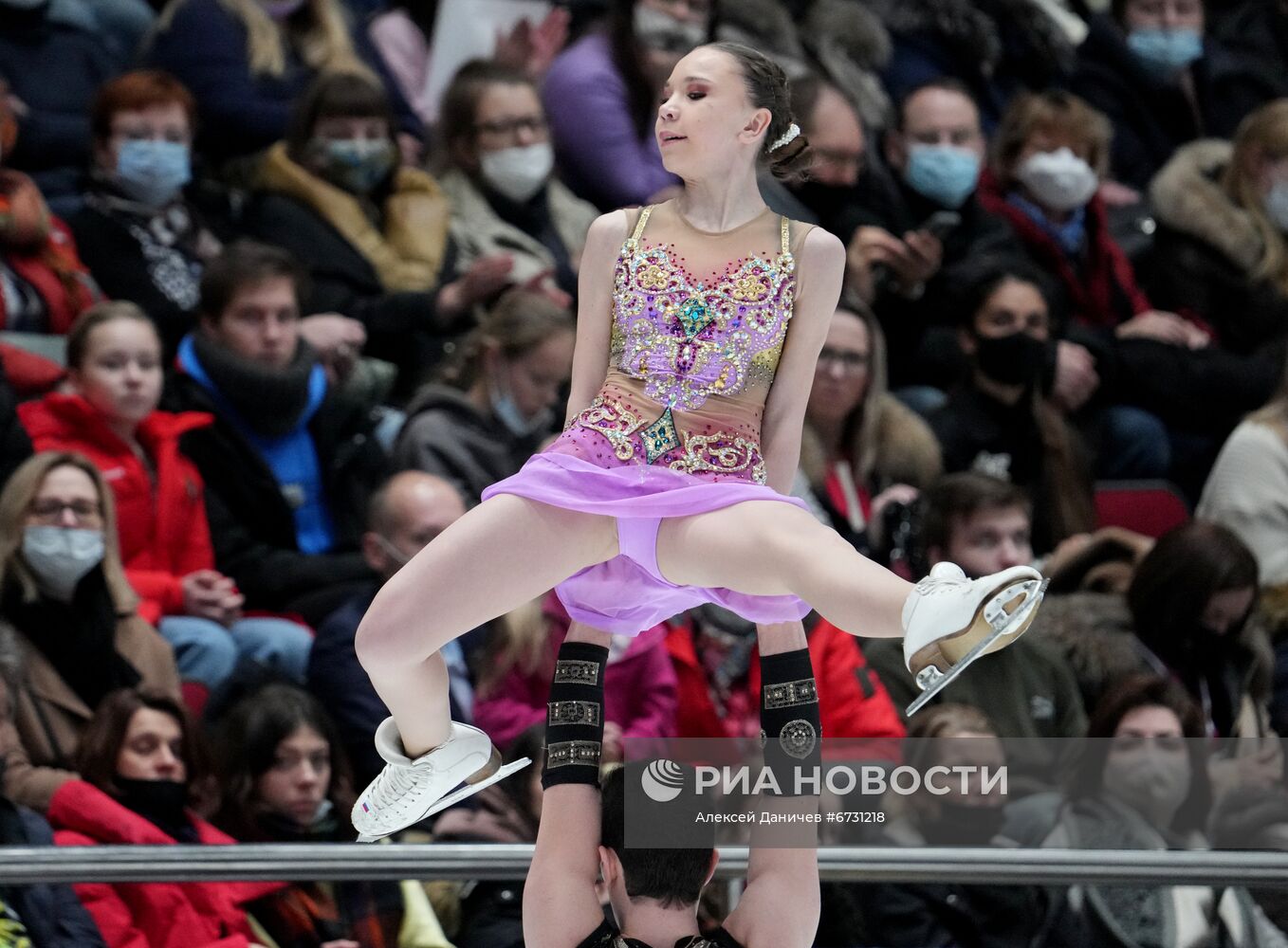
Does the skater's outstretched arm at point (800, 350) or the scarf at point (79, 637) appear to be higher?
the skater's outstretched arm at point (800, 350)

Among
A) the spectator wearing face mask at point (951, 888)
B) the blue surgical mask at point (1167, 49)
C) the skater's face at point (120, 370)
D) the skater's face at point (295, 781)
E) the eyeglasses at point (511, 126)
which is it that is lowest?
the spectator wearing face mask at point (951, 888)

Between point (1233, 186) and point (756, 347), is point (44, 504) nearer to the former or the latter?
point (756, 347)

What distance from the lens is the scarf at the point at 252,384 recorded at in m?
5.64

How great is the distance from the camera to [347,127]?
6324 millimetres

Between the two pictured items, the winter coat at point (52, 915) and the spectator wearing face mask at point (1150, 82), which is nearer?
the winter coat at point (52, 915)

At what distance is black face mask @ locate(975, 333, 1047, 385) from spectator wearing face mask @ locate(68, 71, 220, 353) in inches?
95.5

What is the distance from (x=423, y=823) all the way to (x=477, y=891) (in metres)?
0.38

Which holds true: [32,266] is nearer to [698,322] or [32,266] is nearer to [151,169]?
[151,169]

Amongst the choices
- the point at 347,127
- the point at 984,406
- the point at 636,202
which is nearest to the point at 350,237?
the point at 347,127

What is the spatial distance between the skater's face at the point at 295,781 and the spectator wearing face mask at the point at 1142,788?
68.9 inches

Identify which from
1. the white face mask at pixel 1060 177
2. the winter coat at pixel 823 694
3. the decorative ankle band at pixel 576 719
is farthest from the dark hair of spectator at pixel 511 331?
the decorative ankle band at pixel 576 719

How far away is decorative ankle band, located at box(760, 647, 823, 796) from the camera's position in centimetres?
353

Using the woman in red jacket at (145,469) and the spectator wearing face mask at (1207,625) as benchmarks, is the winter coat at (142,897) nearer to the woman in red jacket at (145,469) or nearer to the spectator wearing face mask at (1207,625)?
the woman in red jacket at (145,469)

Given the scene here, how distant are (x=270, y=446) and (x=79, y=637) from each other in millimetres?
961
